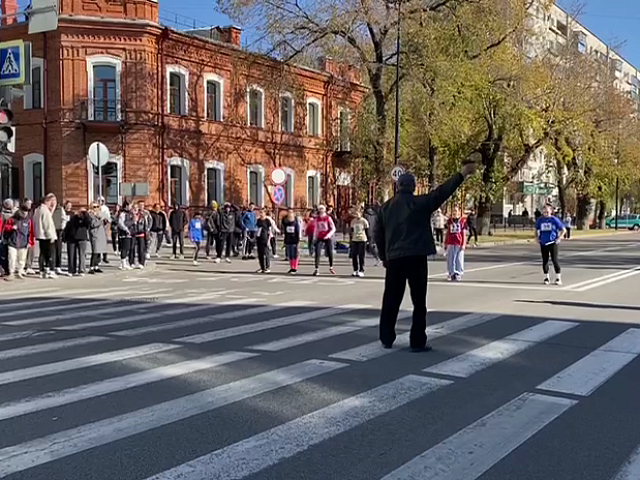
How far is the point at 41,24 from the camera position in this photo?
1545cm

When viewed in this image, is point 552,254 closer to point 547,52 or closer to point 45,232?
point 45,232

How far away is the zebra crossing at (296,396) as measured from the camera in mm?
4746

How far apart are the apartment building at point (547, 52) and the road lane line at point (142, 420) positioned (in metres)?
12.0

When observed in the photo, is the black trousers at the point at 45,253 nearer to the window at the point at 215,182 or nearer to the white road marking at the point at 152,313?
the white road marking at the point at 152,313

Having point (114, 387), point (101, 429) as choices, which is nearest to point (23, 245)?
point (114, 387)

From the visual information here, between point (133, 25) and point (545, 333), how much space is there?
2794 centimetres

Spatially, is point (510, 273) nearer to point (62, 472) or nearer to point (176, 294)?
point (176, 294)

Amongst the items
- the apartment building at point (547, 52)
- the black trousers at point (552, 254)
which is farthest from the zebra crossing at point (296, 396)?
the apartment building at point (547, 52)

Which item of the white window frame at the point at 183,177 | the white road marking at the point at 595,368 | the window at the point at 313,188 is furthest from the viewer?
the window at the point at 313,188

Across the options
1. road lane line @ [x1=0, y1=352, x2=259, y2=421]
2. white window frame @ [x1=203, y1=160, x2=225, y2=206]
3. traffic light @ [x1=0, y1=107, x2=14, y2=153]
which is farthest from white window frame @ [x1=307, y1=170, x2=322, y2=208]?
road lane line @ [x1=0, y1=352, x2=259, y2=421]

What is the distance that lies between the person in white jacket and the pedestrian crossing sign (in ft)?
8.98

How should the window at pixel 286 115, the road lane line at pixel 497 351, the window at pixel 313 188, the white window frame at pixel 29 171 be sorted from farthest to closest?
the window at pixel 313 188
the window at pixel 286 115
the white window frame at pixel 29 171
the road lane line at pixel 497 351

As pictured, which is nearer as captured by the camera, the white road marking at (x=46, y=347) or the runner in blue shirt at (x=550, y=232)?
the white road marking at (x=46, y=347)

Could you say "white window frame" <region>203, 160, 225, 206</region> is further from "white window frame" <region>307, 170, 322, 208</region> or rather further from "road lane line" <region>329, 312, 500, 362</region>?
"road lane line" <region>329, 312, 500, 362</region>
